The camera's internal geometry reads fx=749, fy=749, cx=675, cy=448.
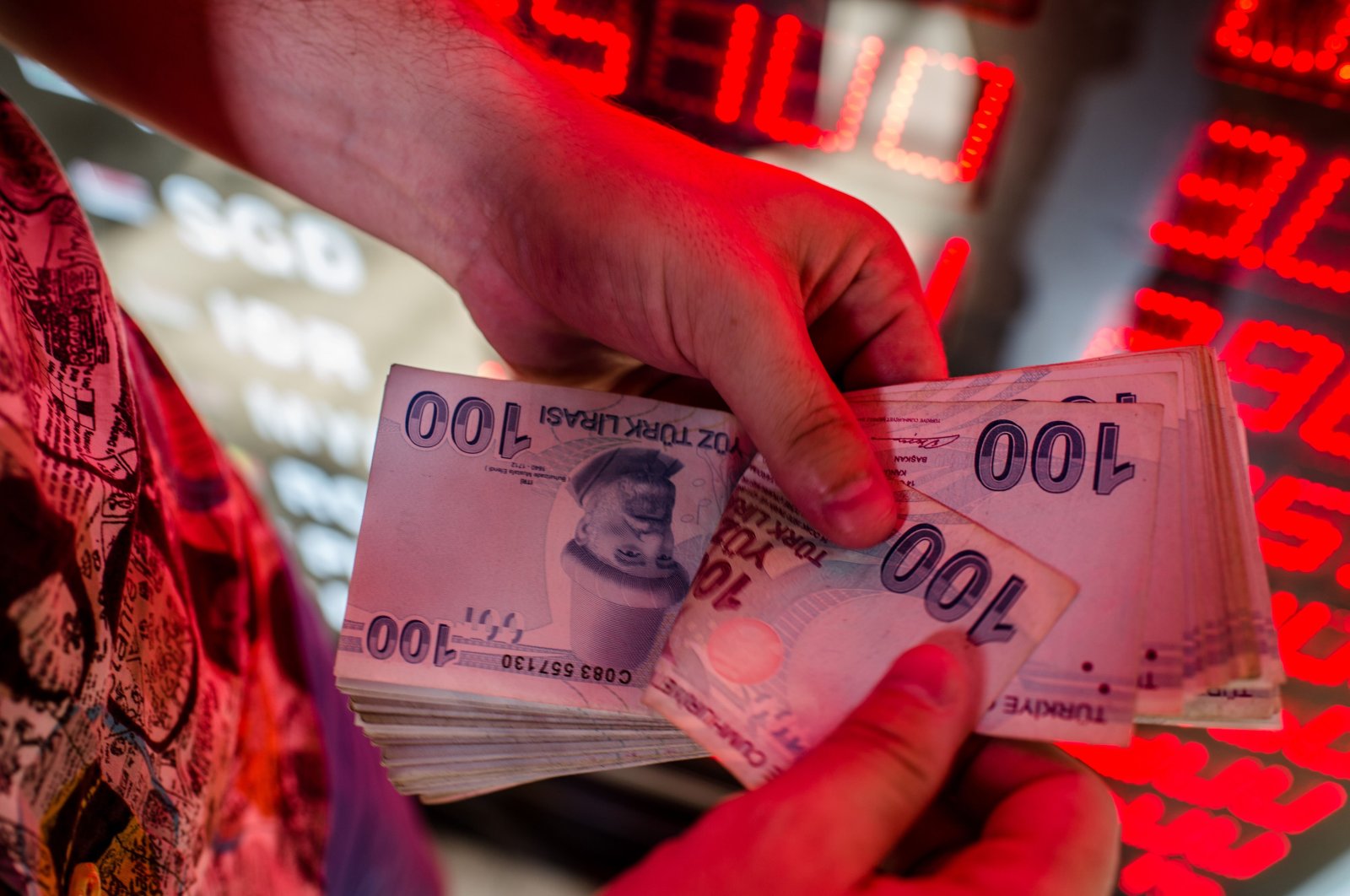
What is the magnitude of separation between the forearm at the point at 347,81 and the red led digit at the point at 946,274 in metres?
0.64

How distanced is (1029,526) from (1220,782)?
1.04 meters

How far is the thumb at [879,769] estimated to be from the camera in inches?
20.5

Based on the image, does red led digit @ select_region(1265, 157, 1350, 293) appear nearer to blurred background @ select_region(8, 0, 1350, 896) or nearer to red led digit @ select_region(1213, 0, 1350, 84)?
blurred background @ select_region(8, 0, 1350, 896)

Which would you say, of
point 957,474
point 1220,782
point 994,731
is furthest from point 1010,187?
point 1220,782

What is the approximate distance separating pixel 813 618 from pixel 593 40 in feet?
3.07

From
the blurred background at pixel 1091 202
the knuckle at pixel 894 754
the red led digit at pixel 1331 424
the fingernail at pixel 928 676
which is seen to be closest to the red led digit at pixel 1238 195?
the blurred background at pixel 1091 202

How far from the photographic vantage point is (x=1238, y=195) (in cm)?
105

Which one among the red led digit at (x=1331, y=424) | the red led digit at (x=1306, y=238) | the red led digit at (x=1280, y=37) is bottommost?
the red led digit at (x=1331, y=424)

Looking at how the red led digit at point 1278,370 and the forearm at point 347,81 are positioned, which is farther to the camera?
the red led digit at point 1278,370

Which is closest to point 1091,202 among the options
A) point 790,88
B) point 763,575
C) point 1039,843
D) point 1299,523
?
point 790,88

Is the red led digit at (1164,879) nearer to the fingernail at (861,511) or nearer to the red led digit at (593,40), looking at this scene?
the fingernail at (861,511)

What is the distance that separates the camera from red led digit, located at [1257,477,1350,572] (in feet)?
3.81

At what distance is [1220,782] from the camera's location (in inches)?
56.1

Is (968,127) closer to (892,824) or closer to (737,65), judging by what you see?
(737,65)
